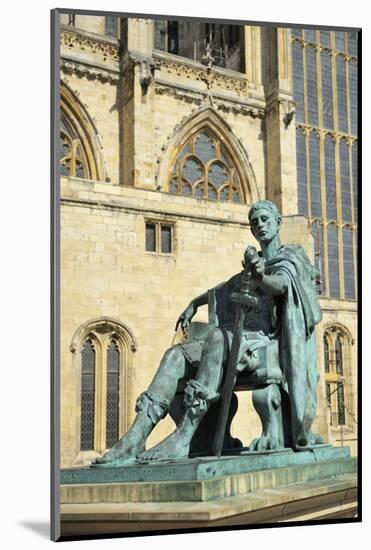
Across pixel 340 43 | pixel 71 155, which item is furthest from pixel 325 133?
pixel 71 155

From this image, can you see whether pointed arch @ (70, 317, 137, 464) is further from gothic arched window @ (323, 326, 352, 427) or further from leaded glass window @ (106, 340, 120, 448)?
gothic arched window @ (323, 326, 352, 427)

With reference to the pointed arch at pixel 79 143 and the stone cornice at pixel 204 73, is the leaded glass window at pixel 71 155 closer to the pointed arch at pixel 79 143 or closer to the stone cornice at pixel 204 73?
the pointed arch at pixel 79 143

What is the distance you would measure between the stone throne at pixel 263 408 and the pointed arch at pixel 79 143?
12897mm

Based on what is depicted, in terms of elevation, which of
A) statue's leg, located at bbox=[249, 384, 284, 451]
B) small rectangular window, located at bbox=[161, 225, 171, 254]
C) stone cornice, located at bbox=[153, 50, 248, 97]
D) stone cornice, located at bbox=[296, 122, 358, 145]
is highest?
stone cornice, located at bbox=[153, 50, 248, 97]

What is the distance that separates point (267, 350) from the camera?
4781 mm

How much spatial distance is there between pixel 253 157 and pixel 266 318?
49.8 ft

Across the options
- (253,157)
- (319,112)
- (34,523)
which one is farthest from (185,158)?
(34,523)

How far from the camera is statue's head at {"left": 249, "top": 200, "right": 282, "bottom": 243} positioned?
5125 mm

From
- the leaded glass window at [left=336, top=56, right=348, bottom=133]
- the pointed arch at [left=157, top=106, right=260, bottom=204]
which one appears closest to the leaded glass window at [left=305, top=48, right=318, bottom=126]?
the leaded glass window at [left=336, top=56, right=348, bottom=133]

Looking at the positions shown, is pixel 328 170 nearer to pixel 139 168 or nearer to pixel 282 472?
pixel 139 168

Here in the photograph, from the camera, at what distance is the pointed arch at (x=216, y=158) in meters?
19.1

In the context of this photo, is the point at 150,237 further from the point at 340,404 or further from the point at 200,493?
the point at 200,493

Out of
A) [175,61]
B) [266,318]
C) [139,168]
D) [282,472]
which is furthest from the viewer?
[175,61]

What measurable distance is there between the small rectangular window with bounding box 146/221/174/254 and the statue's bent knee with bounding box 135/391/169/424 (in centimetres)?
801
